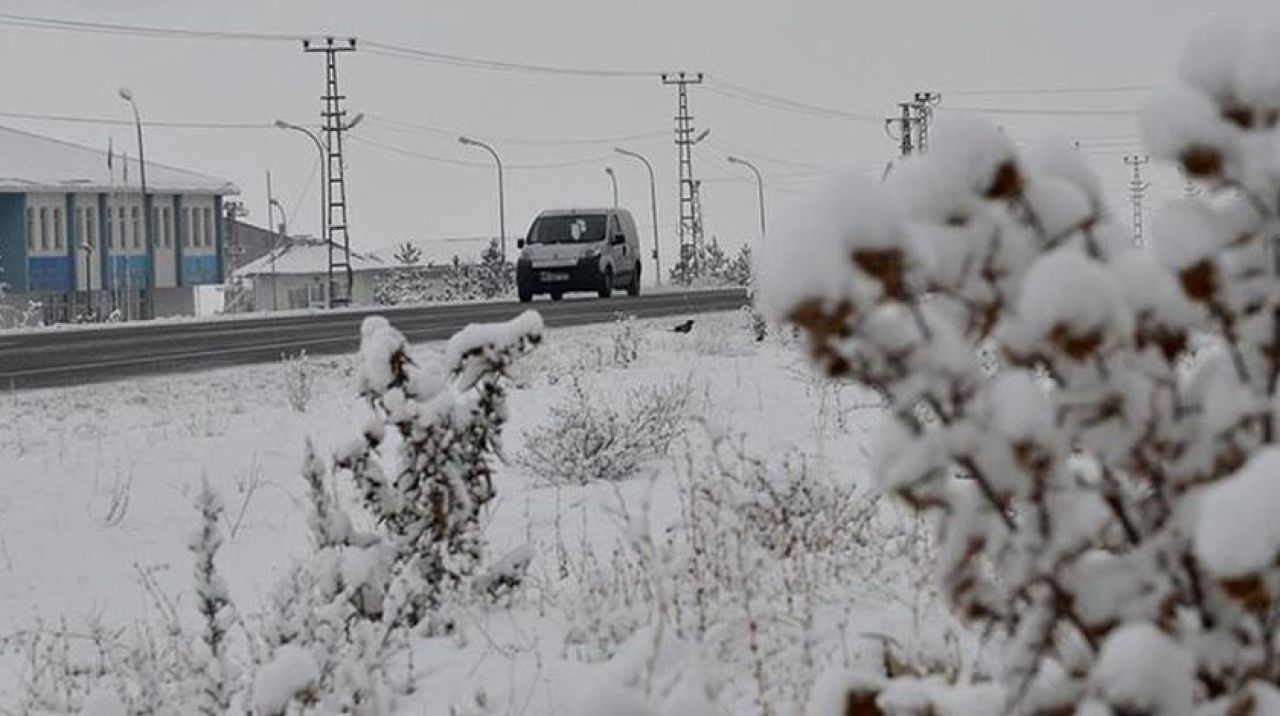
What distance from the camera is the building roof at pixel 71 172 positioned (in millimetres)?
85000

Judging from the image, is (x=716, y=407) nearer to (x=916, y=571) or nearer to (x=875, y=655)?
(x=916, y=571)

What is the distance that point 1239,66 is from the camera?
2.28 metres

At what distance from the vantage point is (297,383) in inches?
651

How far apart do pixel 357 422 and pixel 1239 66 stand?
12366 mm

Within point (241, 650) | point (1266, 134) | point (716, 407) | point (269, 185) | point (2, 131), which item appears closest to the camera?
point (1266, 134)

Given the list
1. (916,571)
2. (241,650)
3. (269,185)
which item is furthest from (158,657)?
(269,185)

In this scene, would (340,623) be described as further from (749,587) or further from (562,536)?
(562,536)

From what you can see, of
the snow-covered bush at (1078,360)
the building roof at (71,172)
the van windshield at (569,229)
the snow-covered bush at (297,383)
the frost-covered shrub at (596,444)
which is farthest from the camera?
the building roof at (71,172)

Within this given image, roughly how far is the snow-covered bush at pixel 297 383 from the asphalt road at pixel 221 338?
166 centimetres

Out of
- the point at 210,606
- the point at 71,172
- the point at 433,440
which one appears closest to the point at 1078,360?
the point at 210,606

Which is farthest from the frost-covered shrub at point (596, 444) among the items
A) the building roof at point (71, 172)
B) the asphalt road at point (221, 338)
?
the building roof at point (71, 172)

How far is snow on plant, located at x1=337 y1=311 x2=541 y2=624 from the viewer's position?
6.87m

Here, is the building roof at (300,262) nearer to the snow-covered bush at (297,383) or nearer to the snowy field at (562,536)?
the snow-covered bush at (297,383)

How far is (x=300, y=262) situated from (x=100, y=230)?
31492 mm
